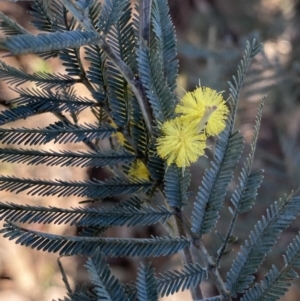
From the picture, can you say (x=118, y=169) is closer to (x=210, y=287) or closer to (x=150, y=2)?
(x=150, y=2)

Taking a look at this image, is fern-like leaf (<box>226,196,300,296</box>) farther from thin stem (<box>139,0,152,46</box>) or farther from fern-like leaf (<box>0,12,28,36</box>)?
fern-like leaf (<box>0,12,28,36</box>)

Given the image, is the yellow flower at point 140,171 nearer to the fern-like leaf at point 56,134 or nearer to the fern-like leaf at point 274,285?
the fern-like leaf at point 56,134

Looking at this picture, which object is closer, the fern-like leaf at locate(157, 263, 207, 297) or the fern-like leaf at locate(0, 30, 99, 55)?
the fern-like leaf at locate(0, 30, 99, 55)

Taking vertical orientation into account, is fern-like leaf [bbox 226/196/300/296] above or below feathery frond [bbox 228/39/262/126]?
below

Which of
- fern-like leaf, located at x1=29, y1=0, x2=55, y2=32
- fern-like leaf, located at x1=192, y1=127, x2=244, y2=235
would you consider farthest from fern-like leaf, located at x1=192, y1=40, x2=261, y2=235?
fern-like leaf, located at x1=29, y1=0, x2=55, y2=32

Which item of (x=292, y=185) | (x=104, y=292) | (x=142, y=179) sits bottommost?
(x=104, y=292)

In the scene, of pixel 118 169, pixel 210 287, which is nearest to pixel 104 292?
pixel 118 169
